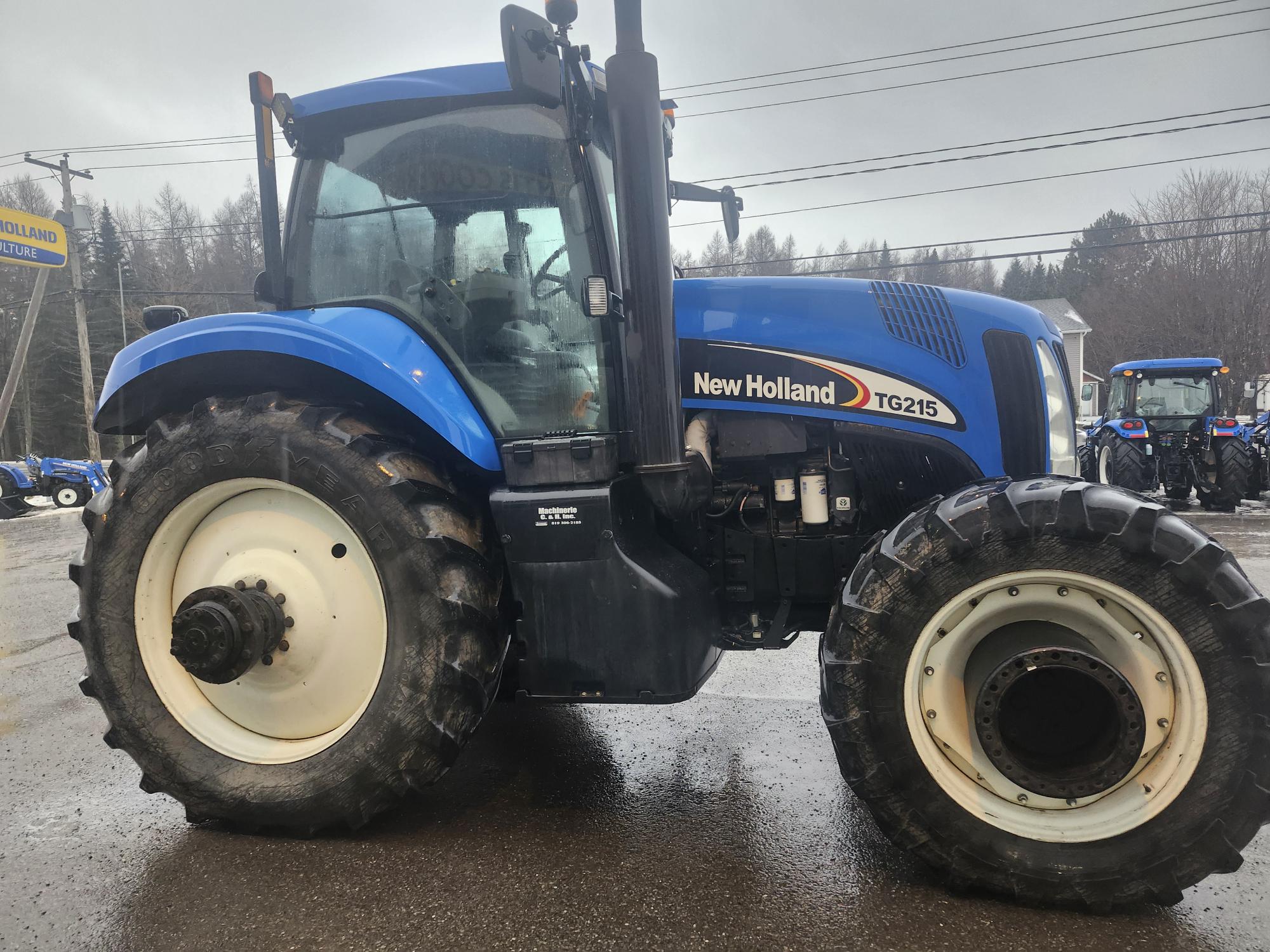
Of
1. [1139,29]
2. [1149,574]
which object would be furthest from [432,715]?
[1139,29]

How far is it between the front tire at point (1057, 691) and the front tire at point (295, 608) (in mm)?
1119

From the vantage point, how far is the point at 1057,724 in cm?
207

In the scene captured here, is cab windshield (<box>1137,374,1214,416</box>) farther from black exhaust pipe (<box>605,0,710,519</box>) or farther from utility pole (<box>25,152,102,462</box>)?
utility pole (<box>25,152,102,462</box>)

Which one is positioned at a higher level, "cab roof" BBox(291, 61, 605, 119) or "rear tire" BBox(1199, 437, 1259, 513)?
"cab roof" BBox(291, 61, 605, 119)

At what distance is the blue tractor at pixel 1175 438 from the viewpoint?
1188 centimetres

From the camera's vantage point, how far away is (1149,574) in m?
1.96

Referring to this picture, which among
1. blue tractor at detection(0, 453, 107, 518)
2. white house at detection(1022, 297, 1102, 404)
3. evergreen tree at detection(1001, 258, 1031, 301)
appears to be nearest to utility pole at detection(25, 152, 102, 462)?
blue tractor at detection(0, 453, 107, 518)

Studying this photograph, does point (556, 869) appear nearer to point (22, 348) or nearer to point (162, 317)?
point (162, 317)

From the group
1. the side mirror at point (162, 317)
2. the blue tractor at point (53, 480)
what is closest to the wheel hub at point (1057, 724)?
the side mirror at point (162, 317)

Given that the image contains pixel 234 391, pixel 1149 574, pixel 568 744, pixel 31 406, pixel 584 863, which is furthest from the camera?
pixel 31 406

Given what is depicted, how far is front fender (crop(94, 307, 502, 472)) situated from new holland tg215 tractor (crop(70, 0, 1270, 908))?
1cm

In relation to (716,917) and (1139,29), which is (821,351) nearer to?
(716,917)

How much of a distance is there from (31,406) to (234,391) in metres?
40.0

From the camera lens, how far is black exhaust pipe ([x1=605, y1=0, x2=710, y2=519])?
2299 mm
